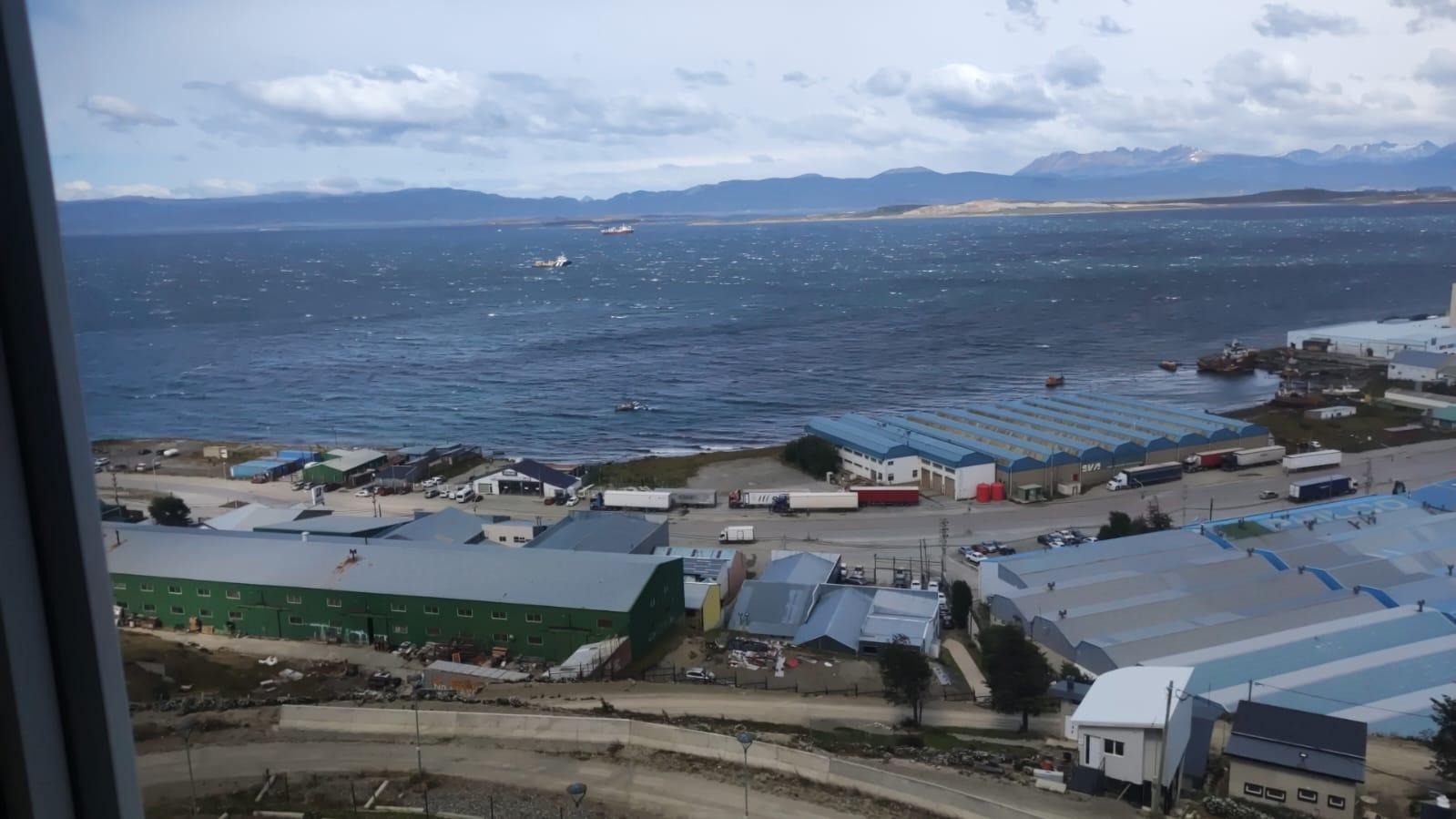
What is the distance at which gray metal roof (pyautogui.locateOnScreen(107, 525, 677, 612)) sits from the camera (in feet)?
19.3

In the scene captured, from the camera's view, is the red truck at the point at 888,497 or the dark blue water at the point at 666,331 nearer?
the red truck at the point at 888,497

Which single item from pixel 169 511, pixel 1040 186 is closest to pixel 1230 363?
pixel 169 511

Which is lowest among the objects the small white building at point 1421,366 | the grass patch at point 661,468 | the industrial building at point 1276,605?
the grass patch at point 661,468

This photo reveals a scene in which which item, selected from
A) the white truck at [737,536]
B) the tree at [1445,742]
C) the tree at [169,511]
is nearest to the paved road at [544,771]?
the tree at [1445,742]

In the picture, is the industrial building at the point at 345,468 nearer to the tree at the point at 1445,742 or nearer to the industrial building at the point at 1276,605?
the industrial building at the point at 1276,605

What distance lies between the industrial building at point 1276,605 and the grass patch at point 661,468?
4343 millimetres

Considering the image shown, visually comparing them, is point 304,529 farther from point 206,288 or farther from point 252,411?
point 206,288

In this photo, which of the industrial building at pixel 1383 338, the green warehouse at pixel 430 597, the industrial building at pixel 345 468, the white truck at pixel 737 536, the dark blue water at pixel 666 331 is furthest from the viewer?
the industrial building at pixel 1383 338

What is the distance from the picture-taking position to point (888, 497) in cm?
937

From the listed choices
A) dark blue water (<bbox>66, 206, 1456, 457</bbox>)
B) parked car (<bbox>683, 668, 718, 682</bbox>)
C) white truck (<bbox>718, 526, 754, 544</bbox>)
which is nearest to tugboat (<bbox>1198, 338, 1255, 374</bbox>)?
dark blue water (<bbox>66, 206, 1456, 457</bbox>)

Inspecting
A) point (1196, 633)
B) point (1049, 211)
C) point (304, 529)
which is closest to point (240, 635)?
point (304, 529)

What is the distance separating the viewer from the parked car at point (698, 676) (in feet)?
18.1

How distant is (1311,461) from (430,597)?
28.4 feet

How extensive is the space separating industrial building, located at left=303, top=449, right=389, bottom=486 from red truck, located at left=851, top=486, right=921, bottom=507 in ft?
17.4
